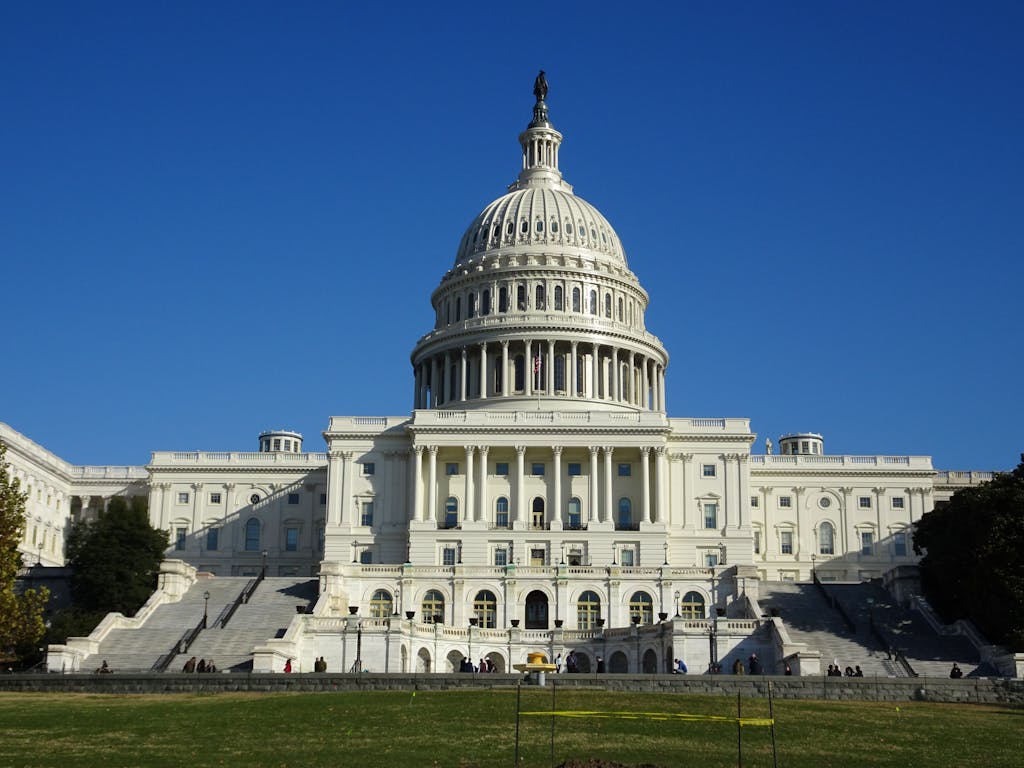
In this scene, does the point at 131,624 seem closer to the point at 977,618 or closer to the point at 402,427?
the point at 402,427

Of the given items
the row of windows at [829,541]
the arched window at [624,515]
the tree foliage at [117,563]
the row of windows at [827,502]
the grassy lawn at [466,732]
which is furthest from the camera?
the row of windows at [827,502]

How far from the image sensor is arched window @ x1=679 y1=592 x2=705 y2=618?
298 ft

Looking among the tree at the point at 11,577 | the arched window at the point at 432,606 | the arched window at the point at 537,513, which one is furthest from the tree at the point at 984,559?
the tree at the point at 11,577

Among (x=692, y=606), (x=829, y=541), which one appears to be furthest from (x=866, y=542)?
(x=692, y=606)

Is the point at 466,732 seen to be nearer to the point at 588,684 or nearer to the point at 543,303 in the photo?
the point at 588,684

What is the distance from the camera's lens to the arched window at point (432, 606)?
298 feet

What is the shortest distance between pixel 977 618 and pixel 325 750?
159 ft

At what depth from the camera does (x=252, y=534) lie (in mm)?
129500

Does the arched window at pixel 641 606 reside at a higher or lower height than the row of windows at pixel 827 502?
lower

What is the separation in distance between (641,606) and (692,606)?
10.9ft

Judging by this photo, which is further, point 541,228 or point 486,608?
point 541,228

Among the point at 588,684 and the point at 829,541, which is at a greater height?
the point at 829,541

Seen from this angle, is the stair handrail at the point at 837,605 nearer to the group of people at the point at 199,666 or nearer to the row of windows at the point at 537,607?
the row of windows at the point at 537,607

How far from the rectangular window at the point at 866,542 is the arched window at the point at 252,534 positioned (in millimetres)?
54226
